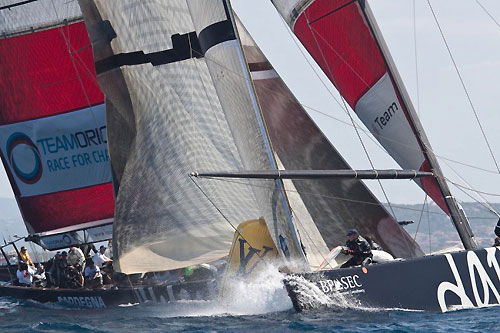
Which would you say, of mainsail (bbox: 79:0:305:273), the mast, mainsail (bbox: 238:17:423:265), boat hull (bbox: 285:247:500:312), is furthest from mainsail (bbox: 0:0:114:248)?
boat hull (bbox: 285:247:500:312)

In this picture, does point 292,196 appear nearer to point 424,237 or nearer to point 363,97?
point 363,97

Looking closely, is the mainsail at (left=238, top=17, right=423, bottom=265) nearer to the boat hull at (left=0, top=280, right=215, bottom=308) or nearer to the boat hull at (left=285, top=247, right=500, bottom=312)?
the boat hull at (left=285, top=247, right=500, bottom=312)

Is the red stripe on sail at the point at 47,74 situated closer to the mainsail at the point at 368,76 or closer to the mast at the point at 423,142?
the mainsail at the point at 368,76

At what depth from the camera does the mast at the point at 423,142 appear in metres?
12.1

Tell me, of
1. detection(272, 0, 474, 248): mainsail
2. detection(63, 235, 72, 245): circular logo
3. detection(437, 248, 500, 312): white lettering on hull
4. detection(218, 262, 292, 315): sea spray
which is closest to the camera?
detection(437, 248, 500, 312): white lettering on hull

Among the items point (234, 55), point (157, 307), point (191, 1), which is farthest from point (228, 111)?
point (157, 307)

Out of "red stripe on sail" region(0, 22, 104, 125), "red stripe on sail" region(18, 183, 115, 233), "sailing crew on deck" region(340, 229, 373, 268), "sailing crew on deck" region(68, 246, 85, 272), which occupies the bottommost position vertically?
"sailing crew on deck" region(340, 229, 373, 268)

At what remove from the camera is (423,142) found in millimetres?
12305

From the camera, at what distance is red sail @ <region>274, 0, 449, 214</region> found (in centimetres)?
1256

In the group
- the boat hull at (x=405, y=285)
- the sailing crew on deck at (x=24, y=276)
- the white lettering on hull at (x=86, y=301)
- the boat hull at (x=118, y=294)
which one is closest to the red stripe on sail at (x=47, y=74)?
the sailing crew on deck at (x=24, y=276)

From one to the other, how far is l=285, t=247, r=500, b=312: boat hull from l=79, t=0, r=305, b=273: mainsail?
10.6 ft

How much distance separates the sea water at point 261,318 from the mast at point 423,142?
1.16 meters

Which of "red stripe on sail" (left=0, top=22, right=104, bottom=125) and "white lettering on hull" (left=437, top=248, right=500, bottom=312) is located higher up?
"red stripe on sail" (left=0, top=22, right=104, bottom=125)

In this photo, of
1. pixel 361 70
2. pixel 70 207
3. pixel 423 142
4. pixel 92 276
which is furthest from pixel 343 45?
pixel 70 207
